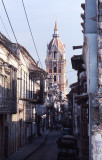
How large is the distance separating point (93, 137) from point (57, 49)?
109 meters

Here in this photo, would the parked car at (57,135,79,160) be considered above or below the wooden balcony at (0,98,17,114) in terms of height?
below

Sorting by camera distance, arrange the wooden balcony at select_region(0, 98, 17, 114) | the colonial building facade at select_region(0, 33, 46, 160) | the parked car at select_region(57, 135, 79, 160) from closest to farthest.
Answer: the wooden balcony at select_region(0, 98, 17, 114) < the parked car at select_region(57, 135, 79, 160) < the colonial building facade at select_region(0, 33, 46, 160)

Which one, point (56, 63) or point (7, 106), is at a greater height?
point (56, 63)

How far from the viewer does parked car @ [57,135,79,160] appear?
21.7 metres

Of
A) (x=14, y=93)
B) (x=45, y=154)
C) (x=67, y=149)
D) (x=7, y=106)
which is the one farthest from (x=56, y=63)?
(x=7, y=106)

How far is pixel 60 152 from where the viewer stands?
21906 millimetres

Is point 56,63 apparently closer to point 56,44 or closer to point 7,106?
point 56,44

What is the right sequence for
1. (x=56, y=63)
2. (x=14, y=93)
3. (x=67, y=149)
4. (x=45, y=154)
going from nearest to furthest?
1. (x=67, y=149)
2. (x=14, y=93)
3. (x=45, y=154)
4. (x=56, y=63)

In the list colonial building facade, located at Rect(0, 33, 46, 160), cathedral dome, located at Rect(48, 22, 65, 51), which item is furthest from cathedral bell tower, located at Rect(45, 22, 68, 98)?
colonial building facade, located at Rect(0, 33, 46, 160)

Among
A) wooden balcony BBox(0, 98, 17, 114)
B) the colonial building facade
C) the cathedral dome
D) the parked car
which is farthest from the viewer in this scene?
the cathedral dome

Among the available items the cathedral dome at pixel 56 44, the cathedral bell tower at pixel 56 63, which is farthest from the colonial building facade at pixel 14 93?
the cathedral dome at pixel 56 44

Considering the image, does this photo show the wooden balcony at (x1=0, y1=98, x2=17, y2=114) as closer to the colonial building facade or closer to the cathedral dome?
the colonial building facade

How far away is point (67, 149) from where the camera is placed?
22.4m

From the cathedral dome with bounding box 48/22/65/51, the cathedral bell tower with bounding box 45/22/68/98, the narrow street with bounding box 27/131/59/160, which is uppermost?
the cathedral dome with bounding box 48/22/65/51
